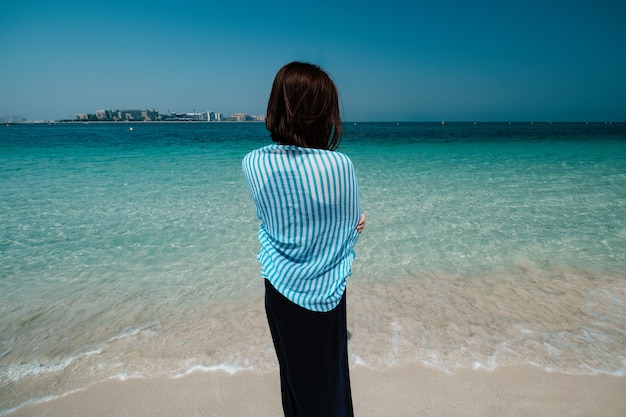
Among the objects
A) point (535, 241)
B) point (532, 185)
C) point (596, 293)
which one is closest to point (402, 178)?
point (532, 185)

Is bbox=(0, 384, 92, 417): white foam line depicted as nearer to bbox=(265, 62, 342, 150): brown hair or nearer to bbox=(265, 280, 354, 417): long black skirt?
bbox=(265, 280, 354, 417): long black skirt

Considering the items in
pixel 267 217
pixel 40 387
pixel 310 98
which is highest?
pixel 310 98

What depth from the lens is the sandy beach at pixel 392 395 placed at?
2115 millimetres

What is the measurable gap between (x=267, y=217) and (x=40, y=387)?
262 cm

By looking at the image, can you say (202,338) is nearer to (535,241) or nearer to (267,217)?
(267,217)

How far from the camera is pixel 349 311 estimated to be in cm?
325

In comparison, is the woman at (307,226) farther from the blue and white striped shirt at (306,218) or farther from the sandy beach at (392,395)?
the sandy beach at (392,395)

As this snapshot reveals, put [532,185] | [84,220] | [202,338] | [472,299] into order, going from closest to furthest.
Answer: [202,338] → [472,299] → [84,220] → [532,185]

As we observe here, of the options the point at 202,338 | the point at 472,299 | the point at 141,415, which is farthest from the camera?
the point at 472,299

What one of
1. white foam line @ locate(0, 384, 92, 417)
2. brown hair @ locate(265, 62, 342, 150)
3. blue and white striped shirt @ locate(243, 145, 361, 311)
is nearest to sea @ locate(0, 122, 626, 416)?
white foam line @ locate(0, 384, 92, 417)

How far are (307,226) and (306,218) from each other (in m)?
0.03

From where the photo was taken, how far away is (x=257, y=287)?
12.7 ft

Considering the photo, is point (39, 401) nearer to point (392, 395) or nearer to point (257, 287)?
point (257, 287)

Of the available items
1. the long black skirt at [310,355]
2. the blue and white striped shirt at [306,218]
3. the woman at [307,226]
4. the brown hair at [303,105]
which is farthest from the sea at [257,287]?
the brown hair at [303,105]
